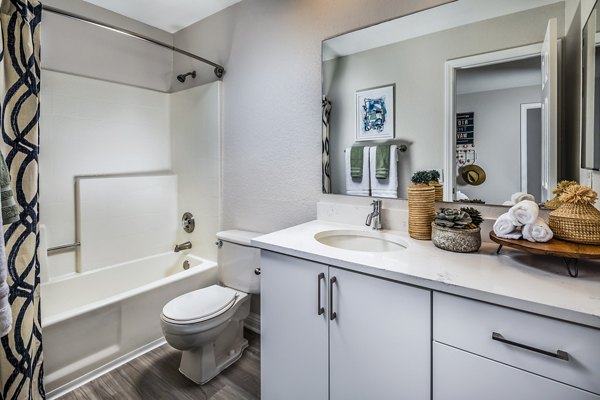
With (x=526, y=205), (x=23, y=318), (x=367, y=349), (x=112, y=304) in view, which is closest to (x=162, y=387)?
(x=112, y=304)

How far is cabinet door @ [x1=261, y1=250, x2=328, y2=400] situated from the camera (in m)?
1.22

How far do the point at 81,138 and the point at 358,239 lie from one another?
2.10 meters

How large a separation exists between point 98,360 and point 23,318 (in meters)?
0.63

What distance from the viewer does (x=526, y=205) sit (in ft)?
3.53

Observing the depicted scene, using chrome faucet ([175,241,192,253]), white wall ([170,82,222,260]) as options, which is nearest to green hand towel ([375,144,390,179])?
white wall ([170,82,222,260])

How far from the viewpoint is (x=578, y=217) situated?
3.28ft

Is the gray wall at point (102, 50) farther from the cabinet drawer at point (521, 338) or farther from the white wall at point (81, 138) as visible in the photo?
the cabinet drawer at point (521, 338)

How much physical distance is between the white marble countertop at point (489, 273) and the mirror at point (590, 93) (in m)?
0.39

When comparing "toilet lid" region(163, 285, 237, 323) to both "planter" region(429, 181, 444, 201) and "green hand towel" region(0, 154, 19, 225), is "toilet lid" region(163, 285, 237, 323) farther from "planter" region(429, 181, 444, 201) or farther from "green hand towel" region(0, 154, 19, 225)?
"planter" region(429, 181, 444, 201)

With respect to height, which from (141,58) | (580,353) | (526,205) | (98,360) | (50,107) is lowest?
(98,360)

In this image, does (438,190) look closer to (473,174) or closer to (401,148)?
(473,174)

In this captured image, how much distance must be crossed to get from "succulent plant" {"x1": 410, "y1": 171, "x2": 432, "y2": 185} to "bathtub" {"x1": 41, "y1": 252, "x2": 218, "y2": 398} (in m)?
1.56

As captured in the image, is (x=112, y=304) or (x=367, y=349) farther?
(x=112, y=304)

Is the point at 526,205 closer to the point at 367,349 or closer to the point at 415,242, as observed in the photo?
the point at 415,242
